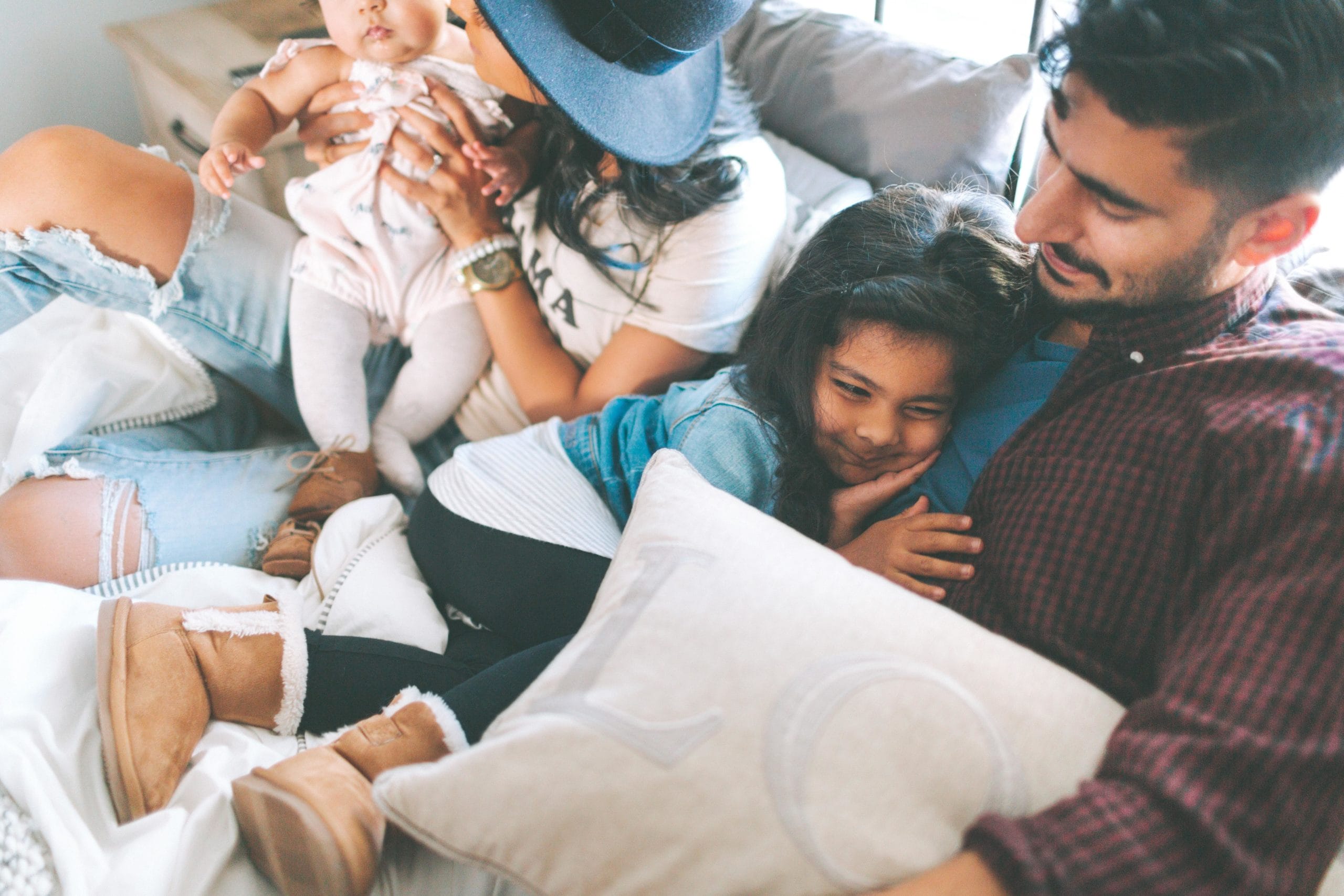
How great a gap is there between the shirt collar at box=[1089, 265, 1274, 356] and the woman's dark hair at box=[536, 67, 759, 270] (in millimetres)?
588

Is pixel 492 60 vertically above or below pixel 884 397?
above

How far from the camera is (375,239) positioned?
1369 mm

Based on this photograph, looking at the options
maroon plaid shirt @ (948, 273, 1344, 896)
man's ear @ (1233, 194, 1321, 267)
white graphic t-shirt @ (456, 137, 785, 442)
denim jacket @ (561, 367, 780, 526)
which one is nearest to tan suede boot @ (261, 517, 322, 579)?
denim jacket @ (561, 367, 780, 526)

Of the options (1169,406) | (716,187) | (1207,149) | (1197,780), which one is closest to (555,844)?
(1197,780)

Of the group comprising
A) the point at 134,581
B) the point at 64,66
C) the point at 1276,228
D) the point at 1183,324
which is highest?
the point at 1276,228

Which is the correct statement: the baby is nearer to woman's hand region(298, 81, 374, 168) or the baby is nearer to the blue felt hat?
woman's hand region(298, 81, 374, 168)

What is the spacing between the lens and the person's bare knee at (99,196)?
1.16 metres

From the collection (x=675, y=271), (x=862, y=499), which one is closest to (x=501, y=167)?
(x=675, y=271)

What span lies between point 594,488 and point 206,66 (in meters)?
1.39

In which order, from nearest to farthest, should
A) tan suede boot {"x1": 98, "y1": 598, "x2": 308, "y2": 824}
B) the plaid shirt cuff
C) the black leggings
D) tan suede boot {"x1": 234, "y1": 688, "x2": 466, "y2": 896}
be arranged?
the plaid shirt cuff → tan suede boot {"x1": 234, "y1": 688, "x2": 466, "y2": 896} → tan suede boot {"x1": 98, "y1": 598, "x2": 308, "y2": 824} → the black leggings

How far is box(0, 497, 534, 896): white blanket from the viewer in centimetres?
71

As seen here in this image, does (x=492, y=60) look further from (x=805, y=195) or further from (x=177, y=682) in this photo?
(x=177, y=682)

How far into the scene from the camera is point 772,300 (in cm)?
116

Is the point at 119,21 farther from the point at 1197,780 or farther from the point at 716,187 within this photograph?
the point at 1197,780
